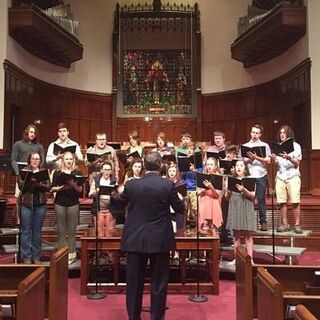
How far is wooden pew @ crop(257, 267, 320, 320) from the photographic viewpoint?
242 cm

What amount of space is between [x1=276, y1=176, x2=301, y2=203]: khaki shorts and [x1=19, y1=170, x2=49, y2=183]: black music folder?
3208mm

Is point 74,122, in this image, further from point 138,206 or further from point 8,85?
point 138,206

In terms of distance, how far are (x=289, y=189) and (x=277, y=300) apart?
4202 mm

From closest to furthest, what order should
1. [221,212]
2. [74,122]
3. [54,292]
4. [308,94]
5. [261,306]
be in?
[261,306] → [54,292] → [221,212] → [308,94] → [74,122]

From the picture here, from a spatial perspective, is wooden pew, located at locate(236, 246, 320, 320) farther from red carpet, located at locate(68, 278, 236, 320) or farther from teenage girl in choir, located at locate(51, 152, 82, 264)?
teenage girl in choir, located at locate(51, 152, 82, 264)

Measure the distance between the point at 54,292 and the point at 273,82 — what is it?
875 centimetres

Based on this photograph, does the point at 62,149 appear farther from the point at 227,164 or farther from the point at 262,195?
the point at 262,195

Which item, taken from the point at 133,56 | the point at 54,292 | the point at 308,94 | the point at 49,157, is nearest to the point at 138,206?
the point at 54,292

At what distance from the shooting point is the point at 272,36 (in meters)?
9.35

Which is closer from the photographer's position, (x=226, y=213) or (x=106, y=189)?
(x=106, y=189)

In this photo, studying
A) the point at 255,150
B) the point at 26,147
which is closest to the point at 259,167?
A: the point at 255,150

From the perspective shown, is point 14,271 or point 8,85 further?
point 8,85

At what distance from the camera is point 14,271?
3.30m

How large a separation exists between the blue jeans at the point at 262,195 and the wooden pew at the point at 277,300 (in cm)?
375
